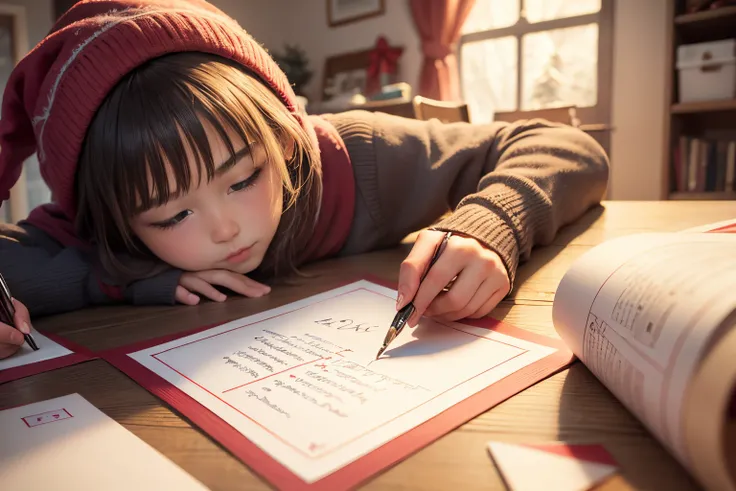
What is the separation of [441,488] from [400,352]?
0.16m

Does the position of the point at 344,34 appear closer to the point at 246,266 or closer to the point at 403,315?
the point at 246,266

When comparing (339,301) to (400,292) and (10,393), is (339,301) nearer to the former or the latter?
(400,292)

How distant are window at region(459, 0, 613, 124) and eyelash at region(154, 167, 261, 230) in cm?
246

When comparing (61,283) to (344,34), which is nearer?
(61,283)

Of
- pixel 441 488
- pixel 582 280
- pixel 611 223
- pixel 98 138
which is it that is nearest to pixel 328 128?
pixel 98 138

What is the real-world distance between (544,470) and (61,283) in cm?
62

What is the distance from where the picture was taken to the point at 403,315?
0.43 meters

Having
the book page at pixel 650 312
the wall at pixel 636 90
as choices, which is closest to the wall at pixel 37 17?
the wall at pixel 636 90

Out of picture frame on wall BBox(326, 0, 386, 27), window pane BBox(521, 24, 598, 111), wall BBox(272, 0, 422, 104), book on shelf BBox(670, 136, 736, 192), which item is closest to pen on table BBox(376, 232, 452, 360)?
book on shelf BBox(670, 136, 736, 192)

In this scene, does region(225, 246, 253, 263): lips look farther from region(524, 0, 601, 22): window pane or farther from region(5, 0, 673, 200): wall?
region(524, 0, 601, 22): window pane

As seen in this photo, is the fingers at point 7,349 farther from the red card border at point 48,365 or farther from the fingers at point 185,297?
the fingers at point 185,297

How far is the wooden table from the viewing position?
0.79 ft

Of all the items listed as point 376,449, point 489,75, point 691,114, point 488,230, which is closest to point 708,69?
point 691,114

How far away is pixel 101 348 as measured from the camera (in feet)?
1.52
